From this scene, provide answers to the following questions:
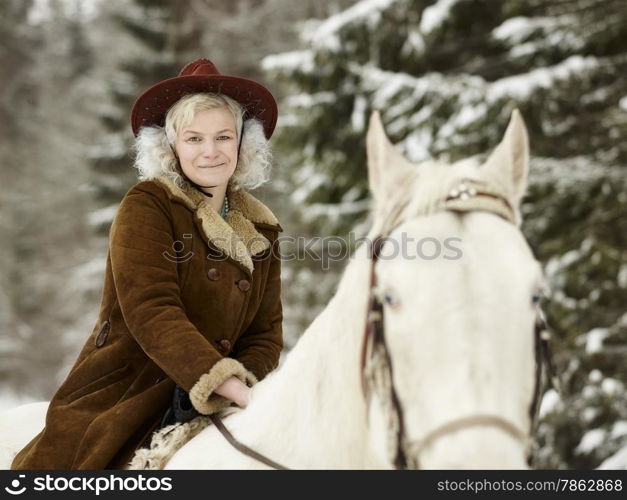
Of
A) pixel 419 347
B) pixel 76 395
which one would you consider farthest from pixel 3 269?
pixel 419 347

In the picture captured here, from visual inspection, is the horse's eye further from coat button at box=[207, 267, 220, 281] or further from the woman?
coat button at box=[207, 267, 220, 281]

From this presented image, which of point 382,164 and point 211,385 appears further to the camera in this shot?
point 211,385

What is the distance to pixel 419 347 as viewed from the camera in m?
1.52

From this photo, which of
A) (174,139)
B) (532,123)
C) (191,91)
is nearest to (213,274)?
(174,139)

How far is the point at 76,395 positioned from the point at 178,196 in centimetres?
76

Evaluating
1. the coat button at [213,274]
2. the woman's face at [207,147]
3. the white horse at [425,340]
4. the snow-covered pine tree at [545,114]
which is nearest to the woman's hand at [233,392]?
the white horse at [425,340]

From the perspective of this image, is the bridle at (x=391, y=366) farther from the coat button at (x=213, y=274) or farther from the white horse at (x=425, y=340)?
the coat button at (x=213, y=274)

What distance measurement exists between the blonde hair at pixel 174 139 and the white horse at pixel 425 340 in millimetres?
935

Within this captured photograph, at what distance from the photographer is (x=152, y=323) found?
7.18 feet

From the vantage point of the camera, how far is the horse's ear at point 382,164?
1.76m

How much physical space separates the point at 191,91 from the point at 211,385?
42.7 inches

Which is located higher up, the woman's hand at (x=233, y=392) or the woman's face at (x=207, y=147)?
the woman's face at (x=207, y=147)

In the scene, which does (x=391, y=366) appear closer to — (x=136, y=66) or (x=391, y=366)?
(x=391, y=366)

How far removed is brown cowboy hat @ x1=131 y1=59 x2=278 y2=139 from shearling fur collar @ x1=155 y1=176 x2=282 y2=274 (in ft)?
0.95
